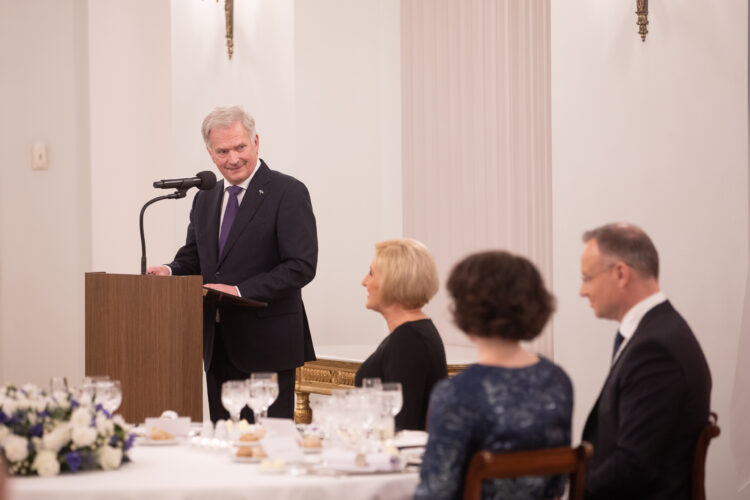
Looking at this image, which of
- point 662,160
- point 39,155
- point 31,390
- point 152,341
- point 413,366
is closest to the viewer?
point 31,390

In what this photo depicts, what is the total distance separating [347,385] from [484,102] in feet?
6.72

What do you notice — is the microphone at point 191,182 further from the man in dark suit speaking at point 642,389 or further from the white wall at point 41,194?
the white wall at point 41,194

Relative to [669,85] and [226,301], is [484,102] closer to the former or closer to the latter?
[669,85]

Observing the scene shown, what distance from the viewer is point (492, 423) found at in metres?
2.34

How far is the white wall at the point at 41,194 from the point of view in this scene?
786 centimetres

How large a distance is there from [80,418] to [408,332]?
1220mm

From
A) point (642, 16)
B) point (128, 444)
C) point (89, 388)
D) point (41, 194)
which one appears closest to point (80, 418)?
point (128, 444)

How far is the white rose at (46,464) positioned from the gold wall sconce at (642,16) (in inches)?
132

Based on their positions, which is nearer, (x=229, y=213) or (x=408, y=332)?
(x=408, y=332)

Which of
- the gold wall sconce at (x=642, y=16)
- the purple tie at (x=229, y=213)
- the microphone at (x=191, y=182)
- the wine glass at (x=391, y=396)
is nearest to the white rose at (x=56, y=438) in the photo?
the wine glass at (x=391, y=396)

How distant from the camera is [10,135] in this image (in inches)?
310

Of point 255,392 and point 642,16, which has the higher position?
point 642,16

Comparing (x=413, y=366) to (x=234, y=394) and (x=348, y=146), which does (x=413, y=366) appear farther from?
(x=348, y=146)

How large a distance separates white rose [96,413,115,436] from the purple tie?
183 centimetres
